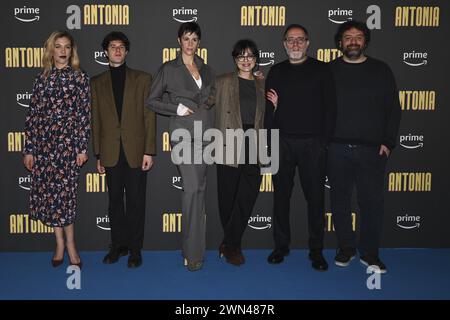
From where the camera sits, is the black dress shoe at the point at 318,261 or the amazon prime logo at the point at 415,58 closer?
the black dress shoe at the point at 318,261

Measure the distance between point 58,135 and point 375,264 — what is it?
108 inches

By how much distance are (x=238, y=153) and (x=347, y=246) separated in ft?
4.10

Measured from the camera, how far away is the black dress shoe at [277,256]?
3.98 meters

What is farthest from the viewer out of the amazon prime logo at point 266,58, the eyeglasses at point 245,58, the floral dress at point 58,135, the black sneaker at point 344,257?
the amazon prime logo at point 266,58

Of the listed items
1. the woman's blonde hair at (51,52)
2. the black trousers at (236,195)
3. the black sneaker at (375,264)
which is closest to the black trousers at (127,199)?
the black trousers at (236,195)

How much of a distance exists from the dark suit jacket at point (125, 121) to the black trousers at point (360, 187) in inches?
61.0

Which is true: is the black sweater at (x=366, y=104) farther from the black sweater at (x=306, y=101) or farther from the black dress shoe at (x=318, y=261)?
the black dress shoe at (x=318, y=261)

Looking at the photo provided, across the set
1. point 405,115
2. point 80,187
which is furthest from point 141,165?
point 405,115

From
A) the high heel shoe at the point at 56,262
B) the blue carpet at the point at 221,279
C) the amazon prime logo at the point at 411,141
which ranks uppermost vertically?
the amazon prime logo at the point at 411,141

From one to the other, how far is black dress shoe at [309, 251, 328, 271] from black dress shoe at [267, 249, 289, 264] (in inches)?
9.1

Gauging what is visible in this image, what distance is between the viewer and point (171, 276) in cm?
367

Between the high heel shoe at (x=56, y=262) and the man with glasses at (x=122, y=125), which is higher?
the man with glasses at (x=122, y=125)

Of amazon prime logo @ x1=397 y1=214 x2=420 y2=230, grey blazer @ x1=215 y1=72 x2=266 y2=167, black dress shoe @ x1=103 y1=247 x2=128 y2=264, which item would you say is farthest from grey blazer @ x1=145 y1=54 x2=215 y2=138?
amazon prime logo @ x1=397 y1=214 x2=420 y2=230

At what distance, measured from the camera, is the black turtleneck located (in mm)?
3779
